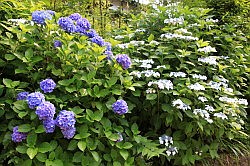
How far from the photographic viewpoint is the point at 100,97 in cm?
207

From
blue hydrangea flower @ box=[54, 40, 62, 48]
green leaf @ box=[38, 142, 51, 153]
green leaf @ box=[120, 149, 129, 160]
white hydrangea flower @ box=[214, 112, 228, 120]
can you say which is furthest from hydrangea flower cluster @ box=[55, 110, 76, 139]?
white hydrangea flower @ box=[214, 112, 228, 120]

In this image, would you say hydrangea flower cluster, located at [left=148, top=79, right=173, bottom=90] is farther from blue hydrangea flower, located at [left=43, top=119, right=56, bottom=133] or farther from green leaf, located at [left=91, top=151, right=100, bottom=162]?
blue hydrangea flower, located at [left=43, top=119, right=56, bottom=133]

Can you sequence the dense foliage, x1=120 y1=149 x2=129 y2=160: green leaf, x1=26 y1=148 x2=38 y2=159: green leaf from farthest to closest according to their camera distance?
x1=120 y1=149 x2=129 y2=160: green leaf → the dense foliage → x1=26 y1=148 x2=38 y2=159: green leaf

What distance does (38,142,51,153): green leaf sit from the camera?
1.82 m

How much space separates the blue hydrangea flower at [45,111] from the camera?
1.75 meters

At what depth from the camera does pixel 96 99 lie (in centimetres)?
210

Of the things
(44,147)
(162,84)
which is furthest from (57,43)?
(162,84)

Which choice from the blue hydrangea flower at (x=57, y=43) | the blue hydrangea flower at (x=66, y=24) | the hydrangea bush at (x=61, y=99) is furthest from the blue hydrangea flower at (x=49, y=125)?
the blue hydrangea flower at (x=66, y=24)

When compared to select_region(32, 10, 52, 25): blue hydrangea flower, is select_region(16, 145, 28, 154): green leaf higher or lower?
lower

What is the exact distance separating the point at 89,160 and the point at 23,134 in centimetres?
41

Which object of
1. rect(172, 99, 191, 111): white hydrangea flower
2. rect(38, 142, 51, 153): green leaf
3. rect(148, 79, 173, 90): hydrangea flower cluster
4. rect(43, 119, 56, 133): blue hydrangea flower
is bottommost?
rect(38, 142, 51, 153): green leaf

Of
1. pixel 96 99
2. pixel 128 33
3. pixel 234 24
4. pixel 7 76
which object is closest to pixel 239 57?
pixel 234 24

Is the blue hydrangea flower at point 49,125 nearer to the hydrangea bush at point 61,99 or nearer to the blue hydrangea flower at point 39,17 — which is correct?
the hydrangea bush at point 61,99

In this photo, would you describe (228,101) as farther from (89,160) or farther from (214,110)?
(89,160)
